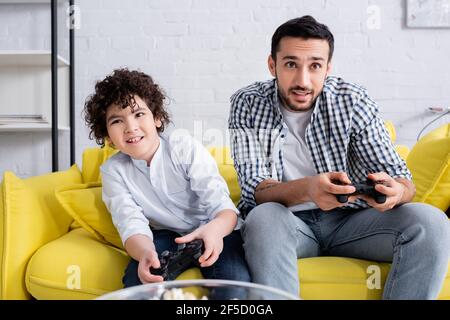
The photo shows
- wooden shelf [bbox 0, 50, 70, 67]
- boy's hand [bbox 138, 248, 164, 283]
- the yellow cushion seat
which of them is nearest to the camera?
boy's hand [bbox 138, 248, 164, 283]

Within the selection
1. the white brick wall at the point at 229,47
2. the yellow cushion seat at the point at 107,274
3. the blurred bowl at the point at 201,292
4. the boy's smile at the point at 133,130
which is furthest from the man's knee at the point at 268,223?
the white brick wall at the point at 229,47

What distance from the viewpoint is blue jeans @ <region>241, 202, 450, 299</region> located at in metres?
0.97

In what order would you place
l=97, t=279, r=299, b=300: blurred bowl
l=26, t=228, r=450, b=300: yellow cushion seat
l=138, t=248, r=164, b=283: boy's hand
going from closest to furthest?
l=97, t=279, r=299, b=300: blurred bowl, l=138, t=248, r=164, b=283: boy's hand, l=26, t=228, r=450, b=300: yellow cushion seat

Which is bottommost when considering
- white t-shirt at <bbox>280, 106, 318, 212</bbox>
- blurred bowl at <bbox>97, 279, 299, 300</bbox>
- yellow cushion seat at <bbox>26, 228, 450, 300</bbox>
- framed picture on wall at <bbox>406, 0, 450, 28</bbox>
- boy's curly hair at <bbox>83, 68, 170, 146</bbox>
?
yellow cushion seat at <bbox>26, 228, 450, 300</bbox>

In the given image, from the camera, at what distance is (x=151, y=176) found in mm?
1223

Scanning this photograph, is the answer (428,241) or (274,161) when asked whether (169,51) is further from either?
(428,241)

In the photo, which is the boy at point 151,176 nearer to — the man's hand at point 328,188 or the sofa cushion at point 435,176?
the man's hand at point 328,188

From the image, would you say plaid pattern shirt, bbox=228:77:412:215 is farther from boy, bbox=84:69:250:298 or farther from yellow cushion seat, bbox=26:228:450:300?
yellow cushion seat, bbox=26:228:450:300

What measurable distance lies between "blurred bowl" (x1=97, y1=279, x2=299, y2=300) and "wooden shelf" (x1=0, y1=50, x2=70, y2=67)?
1803 millimetres

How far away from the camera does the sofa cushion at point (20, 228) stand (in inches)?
44.6

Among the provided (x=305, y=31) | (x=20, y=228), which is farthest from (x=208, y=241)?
(x=305, y=31)

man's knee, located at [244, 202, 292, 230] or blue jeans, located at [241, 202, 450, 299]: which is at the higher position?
man's knee, located at [244, 202, 292, 230]

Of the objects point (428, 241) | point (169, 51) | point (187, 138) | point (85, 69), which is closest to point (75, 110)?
point (85, 69)

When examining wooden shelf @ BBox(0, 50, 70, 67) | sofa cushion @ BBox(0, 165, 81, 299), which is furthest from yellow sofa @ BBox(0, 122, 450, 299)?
wooden shelf @ BBox(0, 50, 70, 67)
